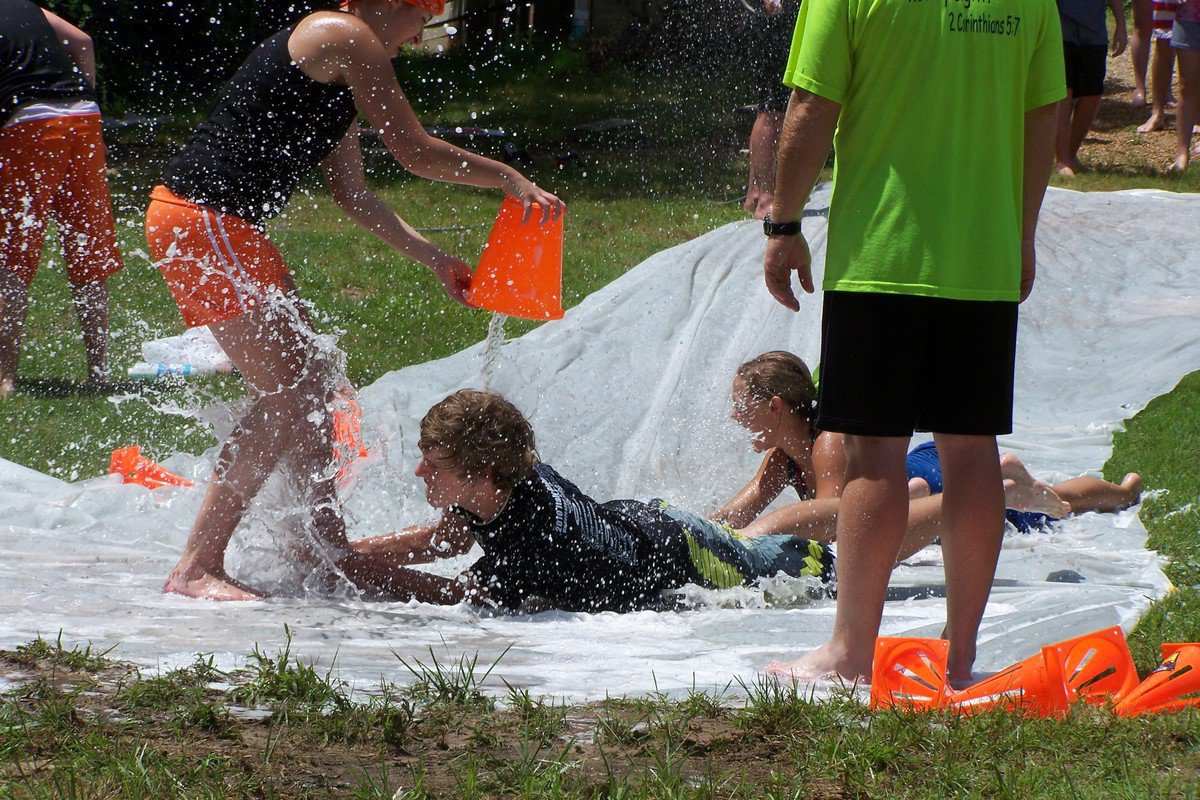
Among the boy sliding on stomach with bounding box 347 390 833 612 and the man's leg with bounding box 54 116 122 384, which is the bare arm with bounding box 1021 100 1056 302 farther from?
the man's leg with bounding box 54 116 122 384

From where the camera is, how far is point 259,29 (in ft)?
52.5

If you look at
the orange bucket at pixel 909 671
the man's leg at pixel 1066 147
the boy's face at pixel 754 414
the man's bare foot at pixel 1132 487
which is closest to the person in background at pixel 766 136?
the man's leg at pixel 1066 147

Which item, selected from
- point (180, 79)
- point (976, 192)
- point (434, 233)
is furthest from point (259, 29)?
point (976, 192)

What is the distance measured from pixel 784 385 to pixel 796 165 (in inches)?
58.8

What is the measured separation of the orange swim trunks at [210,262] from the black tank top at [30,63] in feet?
10.3

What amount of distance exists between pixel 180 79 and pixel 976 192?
14.6 m

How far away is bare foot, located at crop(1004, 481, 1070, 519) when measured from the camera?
13.9 feet

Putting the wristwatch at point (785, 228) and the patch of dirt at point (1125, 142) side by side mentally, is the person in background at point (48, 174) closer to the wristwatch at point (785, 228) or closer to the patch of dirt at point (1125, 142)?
the wristwatch at point (785, 228)

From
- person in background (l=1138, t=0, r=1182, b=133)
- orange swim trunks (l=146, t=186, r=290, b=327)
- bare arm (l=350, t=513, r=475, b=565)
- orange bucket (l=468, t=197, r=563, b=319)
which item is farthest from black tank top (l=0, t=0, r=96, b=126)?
person in background (l=1138, t=0, r=1182, b=133)

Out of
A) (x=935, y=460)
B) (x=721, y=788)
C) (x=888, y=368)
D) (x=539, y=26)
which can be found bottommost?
(x=721, y=788)

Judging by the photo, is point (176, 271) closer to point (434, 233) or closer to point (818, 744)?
point (818, 744)

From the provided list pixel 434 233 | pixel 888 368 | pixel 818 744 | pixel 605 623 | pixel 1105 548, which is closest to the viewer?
pixel 818 744

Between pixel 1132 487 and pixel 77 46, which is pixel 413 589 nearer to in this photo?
pixel 1132 487

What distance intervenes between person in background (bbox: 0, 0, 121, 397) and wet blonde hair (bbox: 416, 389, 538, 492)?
11.0 ft
